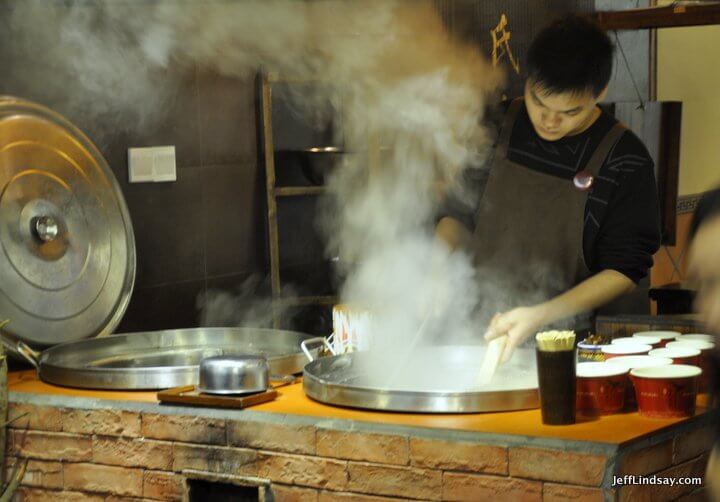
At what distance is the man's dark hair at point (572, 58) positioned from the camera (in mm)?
3568

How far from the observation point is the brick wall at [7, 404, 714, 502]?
7.70 ft

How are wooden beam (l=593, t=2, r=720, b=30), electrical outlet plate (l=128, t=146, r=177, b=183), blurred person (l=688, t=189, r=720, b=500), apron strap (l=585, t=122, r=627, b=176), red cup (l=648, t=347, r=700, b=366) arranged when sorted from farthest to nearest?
1. wooden beam (l=593, t=2, r=720, b=30)
2. electrical outlet plate (l=128, t=146, r=177, b=183)
3. apron strap (l=585, t=122, r=627, b=176)
4. red cup (l=648, t=347, r=700, b=366)
5. blurred person (l=688, t=189, r=720, b=500)

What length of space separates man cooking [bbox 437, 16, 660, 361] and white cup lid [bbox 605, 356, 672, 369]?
49 cm

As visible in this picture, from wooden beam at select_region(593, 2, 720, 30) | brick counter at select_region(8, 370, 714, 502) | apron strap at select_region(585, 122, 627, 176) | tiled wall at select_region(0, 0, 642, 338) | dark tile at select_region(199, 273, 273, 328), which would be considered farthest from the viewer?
wooden beam at select_region(593, 2, 720, 30)

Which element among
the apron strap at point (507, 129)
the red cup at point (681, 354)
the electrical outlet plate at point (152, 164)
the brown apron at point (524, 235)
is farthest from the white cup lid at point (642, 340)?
the electrical outlet plate at point (152, 164)

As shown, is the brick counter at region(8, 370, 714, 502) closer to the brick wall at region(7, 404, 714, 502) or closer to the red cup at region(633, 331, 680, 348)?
the brick wall at region(7, 404, 714, 502)

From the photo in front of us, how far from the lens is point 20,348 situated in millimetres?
3354

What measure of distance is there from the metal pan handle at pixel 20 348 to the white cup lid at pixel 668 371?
5.72ft

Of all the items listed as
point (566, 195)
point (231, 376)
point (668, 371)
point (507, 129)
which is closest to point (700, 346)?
point (668, 371)

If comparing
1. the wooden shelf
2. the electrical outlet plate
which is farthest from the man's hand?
the wooden shelf

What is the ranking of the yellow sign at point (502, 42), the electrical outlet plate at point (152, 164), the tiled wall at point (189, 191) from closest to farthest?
the tiled wall at point (189, 191) < the electrical outlet plate at point (152, 164) < the yellow sign at point (502, 42)

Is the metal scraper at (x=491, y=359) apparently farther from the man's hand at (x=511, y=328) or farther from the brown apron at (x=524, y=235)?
the brown apron at (x=524, y=235)

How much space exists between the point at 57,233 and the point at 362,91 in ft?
6.89

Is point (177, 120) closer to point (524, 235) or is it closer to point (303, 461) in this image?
point (524, 235)
